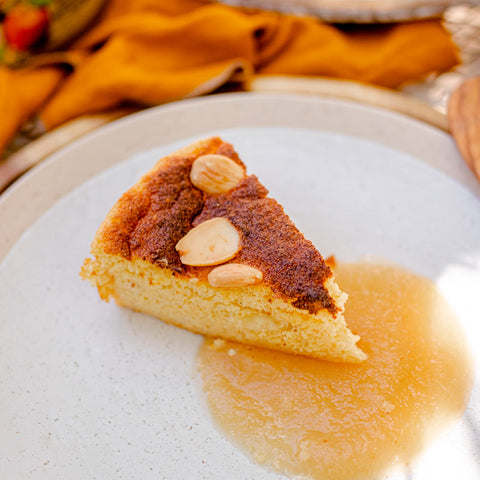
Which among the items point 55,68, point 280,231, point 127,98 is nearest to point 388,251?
point 280,231

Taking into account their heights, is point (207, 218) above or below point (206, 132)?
above

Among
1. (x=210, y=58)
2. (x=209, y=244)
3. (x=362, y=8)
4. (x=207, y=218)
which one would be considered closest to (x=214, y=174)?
(x=207, y=218)

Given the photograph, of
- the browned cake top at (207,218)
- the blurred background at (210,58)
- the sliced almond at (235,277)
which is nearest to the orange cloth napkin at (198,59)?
the blurred background at (210,58)

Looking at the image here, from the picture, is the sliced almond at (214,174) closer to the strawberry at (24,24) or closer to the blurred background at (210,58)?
the blurred background at (210,58)

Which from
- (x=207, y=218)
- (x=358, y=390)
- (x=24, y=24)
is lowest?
(x=358, y=390)

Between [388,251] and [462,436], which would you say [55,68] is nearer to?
[388,251]

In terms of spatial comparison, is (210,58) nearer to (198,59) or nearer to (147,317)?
(198,59)
